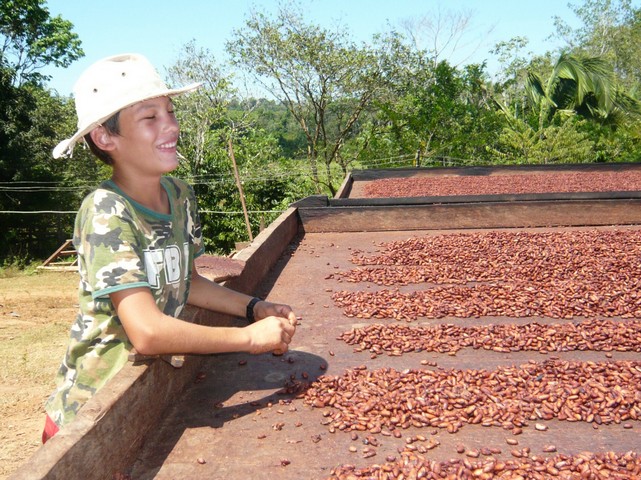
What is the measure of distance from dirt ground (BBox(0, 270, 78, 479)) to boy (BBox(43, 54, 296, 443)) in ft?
22.0

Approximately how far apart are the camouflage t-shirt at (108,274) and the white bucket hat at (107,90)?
0.23 metres

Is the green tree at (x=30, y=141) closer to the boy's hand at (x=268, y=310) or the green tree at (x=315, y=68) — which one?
the green tree at (x=315, y=68)

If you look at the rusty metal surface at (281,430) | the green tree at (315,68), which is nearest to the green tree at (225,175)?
the green tree at (315,68)

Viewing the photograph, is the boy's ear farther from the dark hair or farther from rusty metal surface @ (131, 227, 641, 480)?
rusty metal surface @ (131, 227, 641, 480)

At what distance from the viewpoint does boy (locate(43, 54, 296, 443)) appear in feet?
5.86

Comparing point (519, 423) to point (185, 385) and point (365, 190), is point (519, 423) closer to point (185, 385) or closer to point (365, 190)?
point (185, 385)

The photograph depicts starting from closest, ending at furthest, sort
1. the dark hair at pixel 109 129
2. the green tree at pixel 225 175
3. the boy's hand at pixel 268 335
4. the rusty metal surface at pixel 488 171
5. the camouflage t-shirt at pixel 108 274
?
the camouflage t-shirt at pixel 108 274, the dark hair at pixel 109 129, the boy's hand at pixel 268 335, the rusty metal surface at pixel 488 171, the green tree at pixel 225 175

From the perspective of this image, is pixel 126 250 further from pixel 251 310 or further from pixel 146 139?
pixel 251 310

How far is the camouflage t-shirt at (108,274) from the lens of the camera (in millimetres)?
1783

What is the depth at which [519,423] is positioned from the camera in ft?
7.17

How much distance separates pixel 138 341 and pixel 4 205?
25676 millimetres


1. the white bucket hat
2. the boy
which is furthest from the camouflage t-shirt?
the white bucket hat

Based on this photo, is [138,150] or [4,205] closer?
[138,150]

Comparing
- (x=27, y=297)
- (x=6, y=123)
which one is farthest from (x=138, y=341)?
(x=6, y=123)
